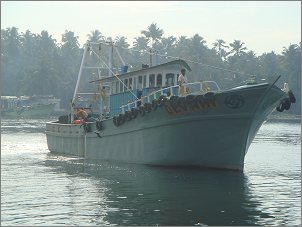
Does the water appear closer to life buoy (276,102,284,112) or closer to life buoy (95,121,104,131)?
life buoy (95,121,104,131)

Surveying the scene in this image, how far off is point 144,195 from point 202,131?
6.09 m

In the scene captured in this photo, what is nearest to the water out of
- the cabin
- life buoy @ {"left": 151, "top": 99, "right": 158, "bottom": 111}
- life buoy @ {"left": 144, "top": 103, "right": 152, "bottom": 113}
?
life buoy @ {"left": 144, "top": 103, "right": 152, "bottom": 113}

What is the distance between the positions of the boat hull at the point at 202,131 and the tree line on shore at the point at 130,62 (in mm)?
88967

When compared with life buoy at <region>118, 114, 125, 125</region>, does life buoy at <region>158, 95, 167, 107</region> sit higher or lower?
higher

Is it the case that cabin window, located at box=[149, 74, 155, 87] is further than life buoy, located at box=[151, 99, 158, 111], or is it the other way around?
cabin window, located at box=[149, 74, 155, 87]

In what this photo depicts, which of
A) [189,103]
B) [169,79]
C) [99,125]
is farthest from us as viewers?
[99,125]

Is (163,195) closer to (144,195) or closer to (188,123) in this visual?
(144,195)

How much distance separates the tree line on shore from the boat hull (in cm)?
8897

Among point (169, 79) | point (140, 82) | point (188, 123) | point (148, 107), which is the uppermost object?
point (169, 79)

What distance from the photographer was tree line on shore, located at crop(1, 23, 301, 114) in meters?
125

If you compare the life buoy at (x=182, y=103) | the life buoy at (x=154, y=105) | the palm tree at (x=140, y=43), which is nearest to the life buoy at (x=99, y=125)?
the life buoy at (x=154, y=105)

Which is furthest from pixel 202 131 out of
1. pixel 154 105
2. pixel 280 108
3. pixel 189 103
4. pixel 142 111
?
pixel 280 108

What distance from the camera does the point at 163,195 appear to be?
1903 cm

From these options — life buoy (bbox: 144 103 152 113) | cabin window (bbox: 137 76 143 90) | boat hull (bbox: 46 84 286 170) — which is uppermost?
cabin window (bbox: 137 76 143 90)
